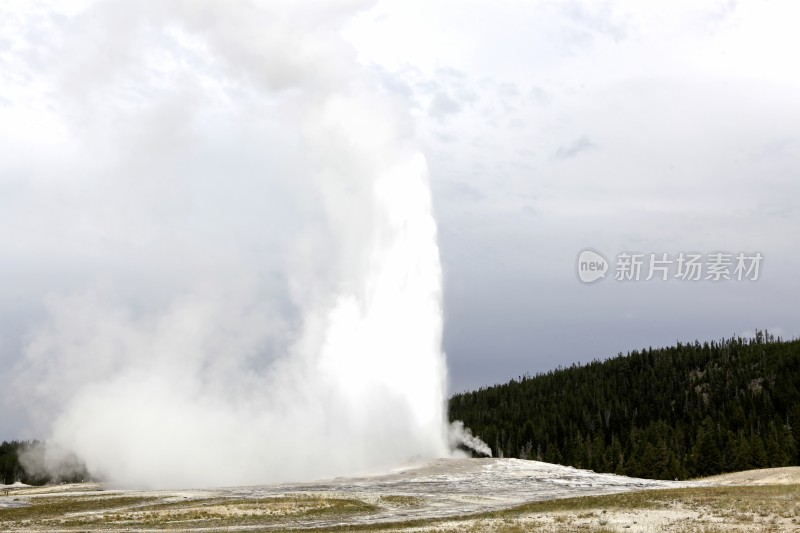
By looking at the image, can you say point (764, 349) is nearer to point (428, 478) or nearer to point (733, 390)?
point (733, 390)

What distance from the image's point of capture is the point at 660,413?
16062 centimetres

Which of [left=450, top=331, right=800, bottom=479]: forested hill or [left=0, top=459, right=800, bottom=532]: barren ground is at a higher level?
[left=450, top=331, right=800, bottom=479]: forested hill

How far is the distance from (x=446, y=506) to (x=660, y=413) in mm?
125639

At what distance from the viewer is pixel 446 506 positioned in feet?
159

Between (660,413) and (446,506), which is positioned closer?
(446,506)

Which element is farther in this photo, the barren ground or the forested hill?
the forested hill

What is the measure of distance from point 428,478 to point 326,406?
25.7 metres

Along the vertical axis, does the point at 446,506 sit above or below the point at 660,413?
below

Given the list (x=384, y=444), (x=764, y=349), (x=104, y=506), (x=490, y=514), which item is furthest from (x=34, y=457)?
(x=764, y=349)

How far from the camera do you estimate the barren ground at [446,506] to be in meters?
36.0

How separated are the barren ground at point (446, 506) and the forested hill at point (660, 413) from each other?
1232 inches

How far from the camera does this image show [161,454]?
95.3 m

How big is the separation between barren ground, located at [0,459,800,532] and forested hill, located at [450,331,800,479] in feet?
103

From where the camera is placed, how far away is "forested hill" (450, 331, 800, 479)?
101m
